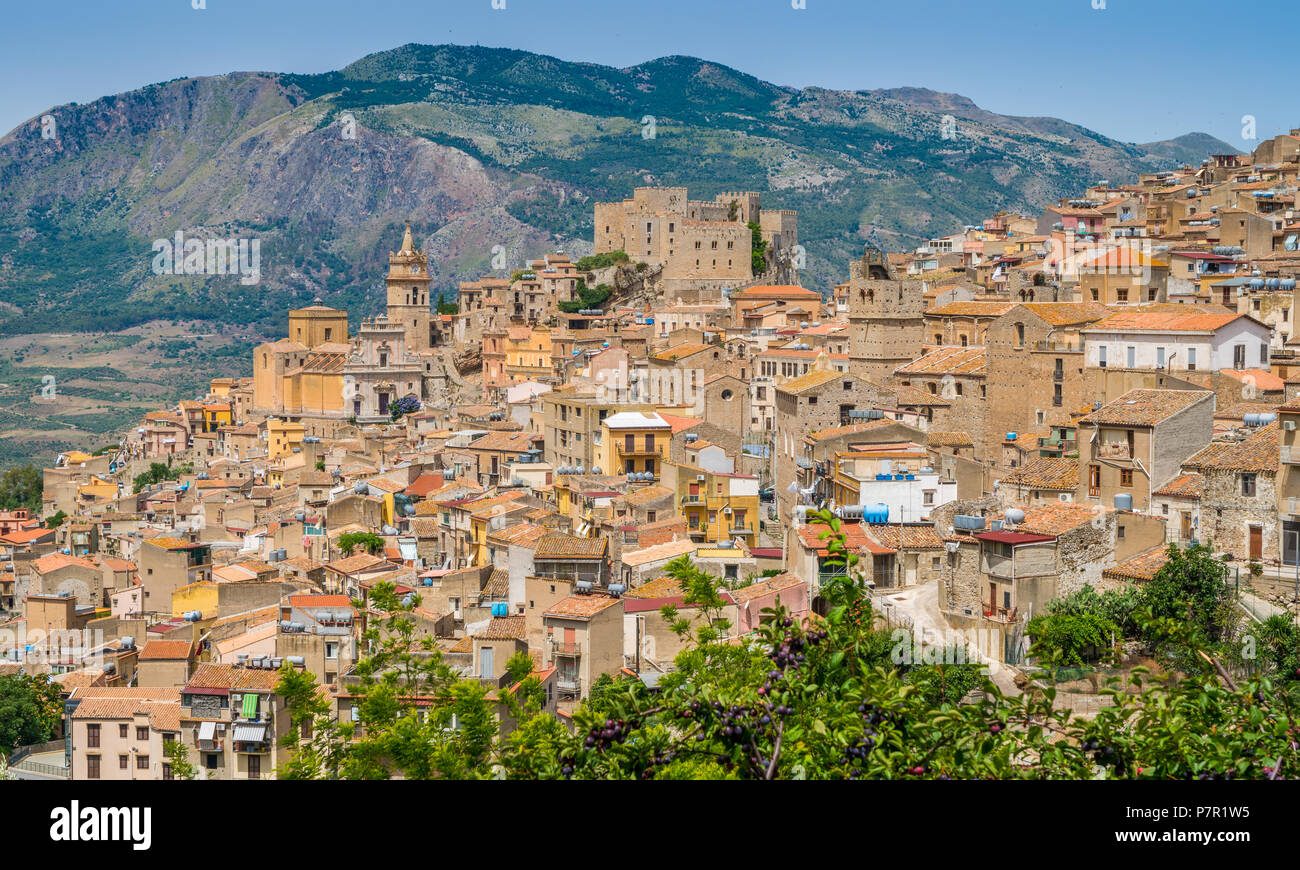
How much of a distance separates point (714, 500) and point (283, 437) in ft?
97.7

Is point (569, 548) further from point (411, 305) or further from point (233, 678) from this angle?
point (411, 305)

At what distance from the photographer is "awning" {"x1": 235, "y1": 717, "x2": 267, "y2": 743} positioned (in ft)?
69.7

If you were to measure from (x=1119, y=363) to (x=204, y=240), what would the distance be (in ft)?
Result: 504

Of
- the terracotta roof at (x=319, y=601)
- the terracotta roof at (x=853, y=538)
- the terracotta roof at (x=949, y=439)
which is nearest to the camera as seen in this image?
the terracotta roof at (x=853, y=538)

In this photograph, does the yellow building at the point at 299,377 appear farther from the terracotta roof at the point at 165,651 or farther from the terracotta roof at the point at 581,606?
the terracotta roof at the point at 581,606

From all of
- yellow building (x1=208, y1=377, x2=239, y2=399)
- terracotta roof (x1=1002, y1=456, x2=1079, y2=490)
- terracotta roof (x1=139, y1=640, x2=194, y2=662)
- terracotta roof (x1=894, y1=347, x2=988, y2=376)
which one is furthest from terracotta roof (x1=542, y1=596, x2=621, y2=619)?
yellow building (x1=208, y1=377, x2=239, y2=399)

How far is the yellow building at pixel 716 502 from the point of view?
31062 millimetres

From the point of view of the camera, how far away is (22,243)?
553ft

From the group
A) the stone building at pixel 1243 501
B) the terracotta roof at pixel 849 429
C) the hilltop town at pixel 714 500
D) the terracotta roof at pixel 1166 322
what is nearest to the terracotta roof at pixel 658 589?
the hilltop town at pixel 714 500

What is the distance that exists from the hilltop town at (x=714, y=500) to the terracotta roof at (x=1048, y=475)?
6 cm

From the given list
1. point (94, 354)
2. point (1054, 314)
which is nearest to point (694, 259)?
point (1054, 314)

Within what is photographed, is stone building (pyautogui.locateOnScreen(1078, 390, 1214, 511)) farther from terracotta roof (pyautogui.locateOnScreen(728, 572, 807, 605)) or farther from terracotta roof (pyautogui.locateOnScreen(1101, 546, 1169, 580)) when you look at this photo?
terracotta roof (pyautogui.locateOnScreen(728, 572, 807, 605))

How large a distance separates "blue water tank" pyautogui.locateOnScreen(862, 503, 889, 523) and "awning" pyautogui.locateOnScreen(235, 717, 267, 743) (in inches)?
372

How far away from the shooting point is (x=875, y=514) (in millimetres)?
24531
